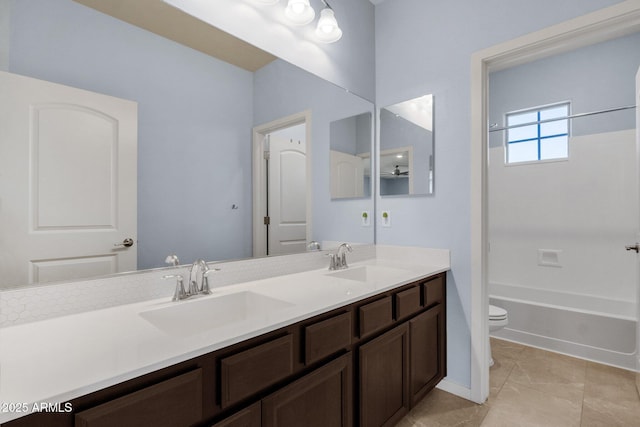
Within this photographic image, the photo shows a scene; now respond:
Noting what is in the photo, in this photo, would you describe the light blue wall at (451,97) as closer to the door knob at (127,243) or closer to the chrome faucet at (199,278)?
the chrome faucet at (199,278)

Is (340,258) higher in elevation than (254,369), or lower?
higher

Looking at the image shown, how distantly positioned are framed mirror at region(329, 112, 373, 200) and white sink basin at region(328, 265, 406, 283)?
0.49 metres

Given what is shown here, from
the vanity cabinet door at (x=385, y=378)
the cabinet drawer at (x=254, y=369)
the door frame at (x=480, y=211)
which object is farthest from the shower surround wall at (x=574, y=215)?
the cabinet drawer at (x=254, y=369)

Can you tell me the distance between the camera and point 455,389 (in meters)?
1.94

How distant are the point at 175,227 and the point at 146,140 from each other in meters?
0.36

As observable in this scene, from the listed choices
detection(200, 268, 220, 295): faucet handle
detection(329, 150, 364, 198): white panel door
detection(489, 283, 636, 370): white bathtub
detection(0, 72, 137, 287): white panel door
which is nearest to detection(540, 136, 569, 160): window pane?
detection(489, 283, 636, 370): white bathtub

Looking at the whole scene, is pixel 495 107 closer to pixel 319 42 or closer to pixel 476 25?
pixel 476 25

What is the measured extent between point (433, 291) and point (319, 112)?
51.2 inches

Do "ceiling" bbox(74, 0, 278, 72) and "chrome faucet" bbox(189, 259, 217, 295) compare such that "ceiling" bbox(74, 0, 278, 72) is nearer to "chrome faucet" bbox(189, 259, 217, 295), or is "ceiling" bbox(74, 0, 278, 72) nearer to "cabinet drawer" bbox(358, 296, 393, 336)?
"chrome faucet" bbox(189, 259, 217, 295)

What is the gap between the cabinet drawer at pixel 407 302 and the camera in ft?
5.01

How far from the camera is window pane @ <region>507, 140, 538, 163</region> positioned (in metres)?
3.43

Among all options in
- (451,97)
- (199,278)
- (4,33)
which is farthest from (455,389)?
(4,33)

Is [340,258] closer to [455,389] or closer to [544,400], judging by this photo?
[455,389]

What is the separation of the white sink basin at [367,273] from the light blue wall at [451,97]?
1.09 ft
